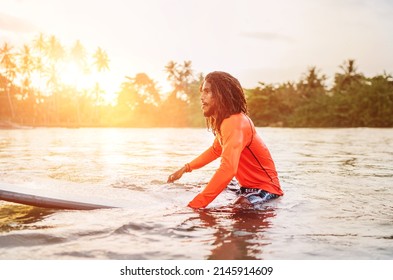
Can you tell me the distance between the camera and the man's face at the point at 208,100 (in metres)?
2.83

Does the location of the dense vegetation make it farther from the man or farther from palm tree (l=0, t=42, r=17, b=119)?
the man

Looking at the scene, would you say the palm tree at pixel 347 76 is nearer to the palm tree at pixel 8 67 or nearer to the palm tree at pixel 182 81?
the palm tree at pixel 182 81

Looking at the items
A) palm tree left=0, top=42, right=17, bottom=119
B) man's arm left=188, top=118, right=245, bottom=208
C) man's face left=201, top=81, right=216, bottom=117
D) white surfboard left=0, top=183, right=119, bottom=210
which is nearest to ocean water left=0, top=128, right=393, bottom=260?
white surfboard left=0, top=183, right=119, bottom=210

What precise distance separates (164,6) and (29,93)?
58.2 feet

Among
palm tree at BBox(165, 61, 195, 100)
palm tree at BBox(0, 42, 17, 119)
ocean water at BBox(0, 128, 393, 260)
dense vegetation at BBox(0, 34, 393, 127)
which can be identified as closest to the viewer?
ocean water at BBox(0, 128, 393, 260)

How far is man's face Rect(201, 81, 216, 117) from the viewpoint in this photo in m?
2.83

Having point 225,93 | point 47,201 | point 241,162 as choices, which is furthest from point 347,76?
point 47,201

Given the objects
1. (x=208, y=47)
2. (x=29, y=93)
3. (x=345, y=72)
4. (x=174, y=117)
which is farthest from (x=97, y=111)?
(x=208, y=47)

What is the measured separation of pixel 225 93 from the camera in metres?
2.80

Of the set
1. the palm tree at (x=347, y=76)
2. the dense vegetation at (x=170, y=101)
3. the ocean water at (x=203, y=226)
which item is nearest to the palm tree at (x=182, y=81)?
the dense vegetation at (x=170, y=101)

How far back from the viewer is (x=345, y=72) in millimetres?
23734

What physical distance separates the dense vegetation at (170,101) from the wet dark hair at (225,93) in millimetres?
14652

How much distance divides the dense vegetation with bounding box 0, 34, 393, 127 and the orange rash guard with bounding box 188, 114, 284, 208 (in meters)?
14.4
